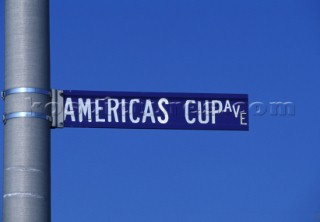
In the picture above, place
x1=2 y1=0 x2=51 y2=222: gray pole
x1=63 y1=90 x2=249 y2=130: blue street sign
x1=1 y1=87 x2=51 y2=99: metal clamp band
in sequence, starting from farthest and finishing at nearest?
x1=63 y1=90 x2=249 y2=130: blue street sign → x1=1 y1=87 x2=51 y2=99: metal clamp band → x1=2 y1=0 x2=51 y2=222: gray pole

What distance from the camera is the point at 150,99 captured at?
13.8 ft

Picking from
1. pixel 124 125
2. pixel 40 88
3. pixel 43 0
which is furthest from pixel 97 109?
pixel 43 0

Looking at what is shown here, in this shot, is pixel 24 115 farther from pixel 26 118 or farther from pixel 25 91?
pixel 25 91

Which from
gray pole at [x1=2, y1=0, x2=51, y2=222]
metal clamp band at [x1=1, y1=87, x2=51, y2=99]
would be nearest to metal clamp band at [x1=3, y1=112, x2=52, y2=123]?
gray pole at [x1=2, y1=0, x2=51, y2=222]

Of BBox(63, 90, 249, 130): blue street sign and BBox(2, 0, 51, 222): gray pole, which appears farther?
BBox(63, 90, 249, 130): blue street sign

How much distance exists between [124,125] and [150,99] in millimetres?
265

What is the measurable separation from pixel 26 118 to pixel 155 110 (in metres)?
0.93

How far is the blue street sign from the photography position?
13.3 ft

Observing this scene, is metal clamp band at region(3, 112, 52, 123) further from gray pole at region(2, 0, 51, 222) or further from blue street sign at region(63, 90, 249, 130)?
blue street sign at region(63, 90, 249, 130)

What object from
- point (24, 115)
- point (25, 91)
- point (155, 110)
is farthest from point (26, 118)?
point (155, 110)

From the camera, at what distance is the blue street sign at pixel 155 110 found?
4.07m

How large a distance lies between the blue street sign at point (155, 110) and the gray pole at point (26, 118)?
0.30 m

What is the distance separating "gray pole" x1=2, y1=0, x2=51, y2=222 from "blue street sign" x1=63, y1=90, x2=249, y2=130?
11.7 inches

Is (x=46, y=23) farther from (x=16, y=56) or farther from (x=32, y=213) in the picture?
(x=32, y=213)
